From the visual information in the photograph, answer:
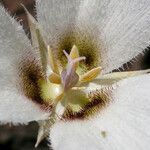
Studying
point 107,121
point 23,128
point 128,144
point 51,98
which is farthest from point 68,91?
point 23,128

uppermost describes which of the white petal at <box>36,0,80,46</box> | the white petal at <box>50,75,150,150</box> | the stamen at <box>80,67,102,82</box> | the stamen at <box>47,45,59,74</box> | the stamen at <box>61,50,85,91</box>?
the white petal at <box>36,0,80,46</box>

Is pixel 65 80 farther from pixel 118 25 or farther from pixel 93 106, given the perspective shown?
pixel 118 25

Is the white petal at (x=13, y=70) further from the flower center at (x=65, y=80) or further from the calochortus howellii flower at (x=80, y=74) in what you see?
the flower center at (x=65, y=80)

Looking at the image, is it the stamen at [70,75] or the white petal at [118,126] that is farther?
the stamen at [70,75]

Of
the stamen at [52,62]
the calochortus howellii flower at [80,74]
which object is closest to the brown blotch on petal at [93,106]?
the calochortus howellii flower at [80,74]

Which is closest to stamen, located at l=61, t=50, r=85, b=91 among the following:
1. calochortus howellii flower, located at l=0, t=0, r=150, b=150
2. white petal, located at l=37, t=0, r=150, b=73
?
calochortus howellii flower, located at l=0, t=0, r=150, b=150

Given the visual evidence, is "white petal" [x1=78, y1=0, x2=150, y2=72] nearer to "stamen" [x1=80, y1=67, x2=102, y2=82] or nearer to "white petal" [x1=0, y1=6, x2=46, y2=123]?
"stamen" [x1=80, y1=67, x2=102, y2=82]

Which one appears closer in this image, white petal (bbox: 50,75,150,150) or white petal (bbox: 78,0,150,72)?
white petal (bbox: 50,75,150,150)

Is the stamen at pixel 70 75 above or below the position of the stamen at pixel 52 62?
below
